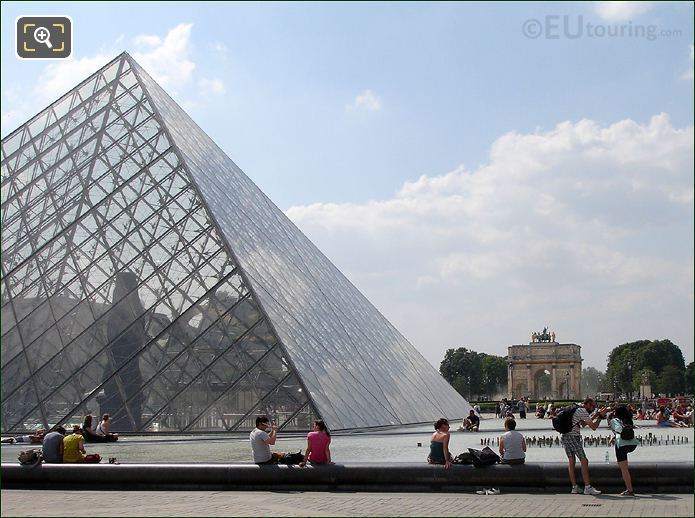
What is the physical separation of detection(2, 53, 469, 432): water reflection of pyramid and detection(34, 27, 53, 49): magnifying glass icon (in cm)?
1284

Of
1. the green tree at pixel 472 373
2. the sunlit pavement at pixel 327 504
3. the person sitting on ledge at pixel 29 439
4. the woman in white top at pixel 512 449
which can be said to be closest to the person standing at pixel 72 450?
the sunlit pavement at pixel 327 504

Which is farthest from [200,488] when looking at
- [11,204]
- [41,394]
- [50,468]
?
[11,204]

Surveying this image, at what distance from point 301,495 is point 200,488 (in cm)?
126

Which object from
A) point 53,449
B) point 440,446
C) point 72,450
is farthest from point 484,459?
point 53,449

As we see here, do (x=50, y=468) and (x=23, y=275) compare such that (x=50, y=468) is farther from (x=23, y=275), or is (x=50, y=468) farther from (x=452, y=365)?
(x=452, y=365)

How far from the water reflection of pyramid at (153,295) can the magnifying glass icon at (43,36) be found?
12.8 meters

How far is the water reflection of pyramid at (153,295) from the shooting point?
2003 centimetres

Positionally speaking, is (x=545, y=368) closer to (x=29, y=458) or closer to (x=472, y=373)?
(x=472, y=373)

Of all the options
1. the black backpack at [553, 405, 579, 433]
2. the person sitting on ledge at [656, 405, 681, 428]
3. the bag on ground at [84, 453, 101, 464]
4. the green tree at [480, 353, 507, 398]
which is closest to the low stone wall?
the black backpack at [553, 405, 579, 433]

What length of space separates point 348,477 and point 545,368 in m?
115

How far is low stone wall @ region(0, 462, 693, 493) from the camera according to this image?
961 centimetres

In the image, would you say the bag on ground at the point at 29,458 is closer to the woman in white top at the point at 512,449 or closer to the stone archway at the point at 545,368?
the woman in white top at the point at 512,449

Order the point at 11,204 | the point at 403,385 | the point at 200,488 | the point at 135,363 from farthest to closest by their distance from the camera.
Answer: the point at 403,385, the point at 11,204, the point at 135,363, the point at 200,488

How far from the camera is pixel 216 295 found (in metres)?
21.5
